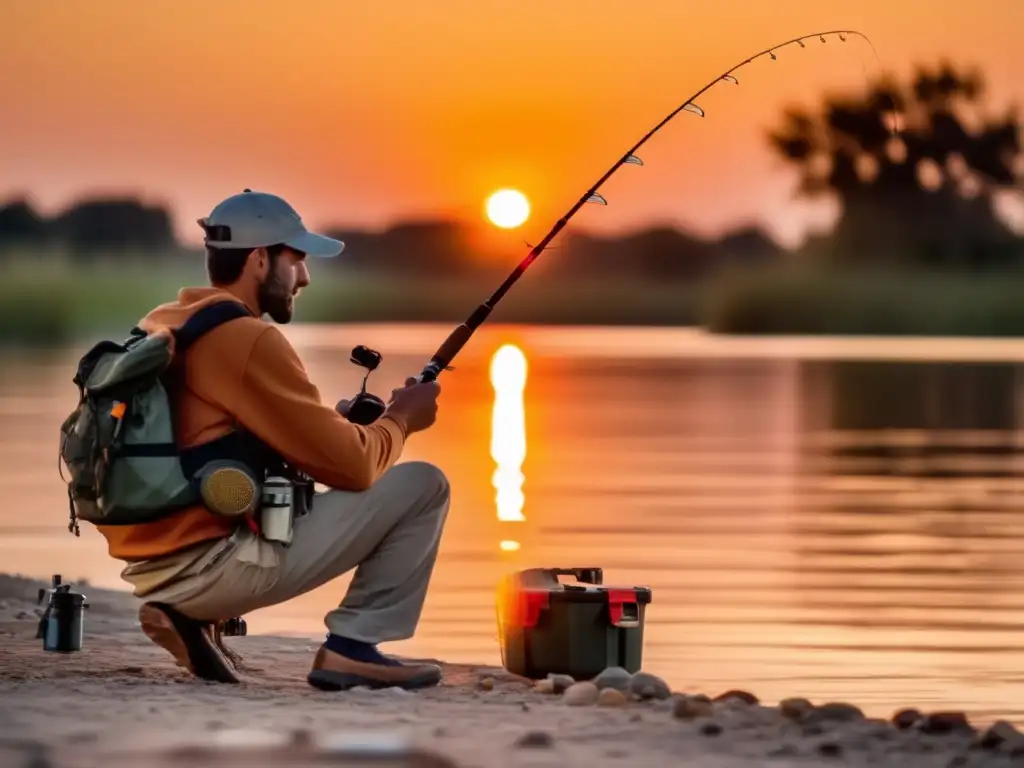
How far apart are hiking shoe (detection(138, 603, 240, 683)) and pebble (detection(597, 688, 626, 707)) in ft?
3.30

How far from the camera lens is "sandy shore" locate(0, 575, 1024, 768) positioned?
512 cm

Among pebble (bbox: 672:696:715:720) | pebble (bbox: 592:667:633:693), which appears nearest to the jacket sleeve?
pebble (bbox: 592:667:633:693)

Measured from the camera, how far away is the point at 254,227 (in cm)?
647

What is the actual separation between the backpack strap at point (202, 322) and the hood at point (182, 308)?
0.09ft

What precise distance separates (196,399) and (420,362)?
3247cm

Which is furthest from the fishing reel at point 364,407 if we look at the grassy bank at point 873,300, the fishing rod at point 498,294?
the grassy bank at point 873,300

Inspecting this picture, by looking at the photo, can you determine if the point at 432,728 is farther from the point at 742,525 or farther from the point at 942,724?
the point at 742,525

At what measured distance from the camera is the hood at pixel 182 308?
20.8 feet

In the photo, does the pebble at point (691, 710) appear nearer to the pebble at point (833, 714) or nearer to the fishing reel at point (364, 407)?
the pebble at point (833, 714)

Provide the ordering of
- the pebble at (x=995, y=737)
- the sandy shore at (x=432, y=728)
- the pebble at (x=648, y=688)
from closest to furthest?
the sandy shore at (x=432, y=728), the pebble at (x=995, y=737), the pebble at (x=648, y=688)

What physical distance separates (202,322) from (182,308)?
0.12 meters

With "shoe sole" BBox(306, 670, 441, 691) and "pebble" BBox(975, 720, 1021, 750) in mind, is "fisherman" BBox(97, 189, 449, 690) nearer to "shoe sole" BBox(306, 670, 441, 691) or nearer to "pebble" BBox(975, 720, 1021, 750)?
"shoe sole" BBox(306, 670, 441, 691)

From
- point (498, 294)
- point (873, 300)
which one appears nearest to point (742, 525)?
point (498, 294)

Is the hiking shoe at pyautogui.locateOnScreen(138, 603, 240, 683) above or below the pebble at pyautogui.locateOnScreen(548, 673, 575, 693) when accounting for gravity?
above
